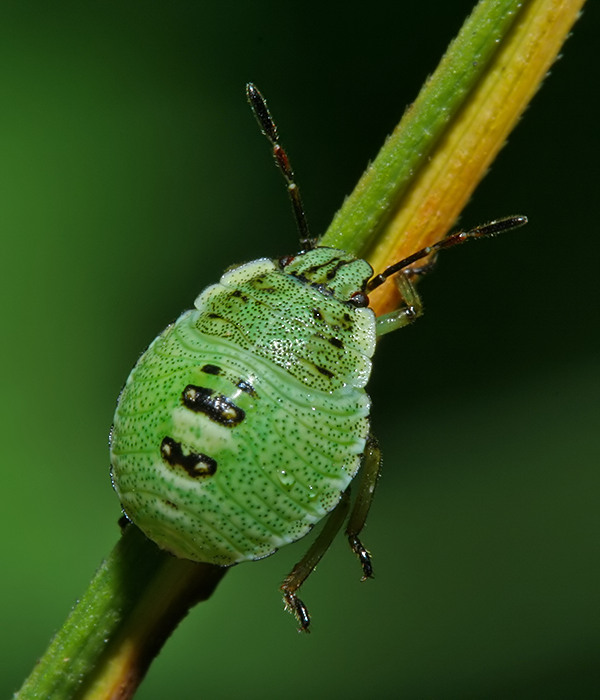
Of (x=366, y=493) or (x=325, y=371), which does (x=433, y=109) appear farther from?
(x=366, y=493)

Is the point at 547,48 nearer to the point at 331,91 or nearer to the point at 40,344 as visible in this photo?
the point at 331,91

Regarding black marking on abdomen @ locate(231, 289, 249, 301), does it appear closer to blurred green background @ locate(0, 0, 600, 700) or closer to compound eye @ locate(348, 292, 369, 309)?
compound eye @ locate(348, 292, 369, 309)

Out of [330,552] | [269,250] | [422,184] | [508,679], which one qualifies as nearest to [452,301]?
[269,250]

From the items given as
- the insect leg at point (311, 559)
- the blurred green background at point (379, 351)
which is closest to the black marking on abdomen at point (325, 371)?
the insect leg at point (311, 559)

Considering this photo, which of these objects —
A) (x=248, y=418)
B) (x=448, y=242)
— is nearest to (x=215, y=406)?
(x=248, y=418)

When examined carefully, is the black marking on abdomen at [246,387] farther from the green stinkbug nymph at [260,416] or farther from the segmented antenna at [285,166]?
the segmented antenna at [285,166]

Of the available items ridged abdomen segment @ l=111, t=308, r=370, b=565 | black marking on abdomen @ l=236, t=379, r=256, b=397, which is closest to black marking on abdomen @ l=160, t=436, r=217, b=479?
ridged abdomen segment @ l=111, t=308, r=370, b=565
